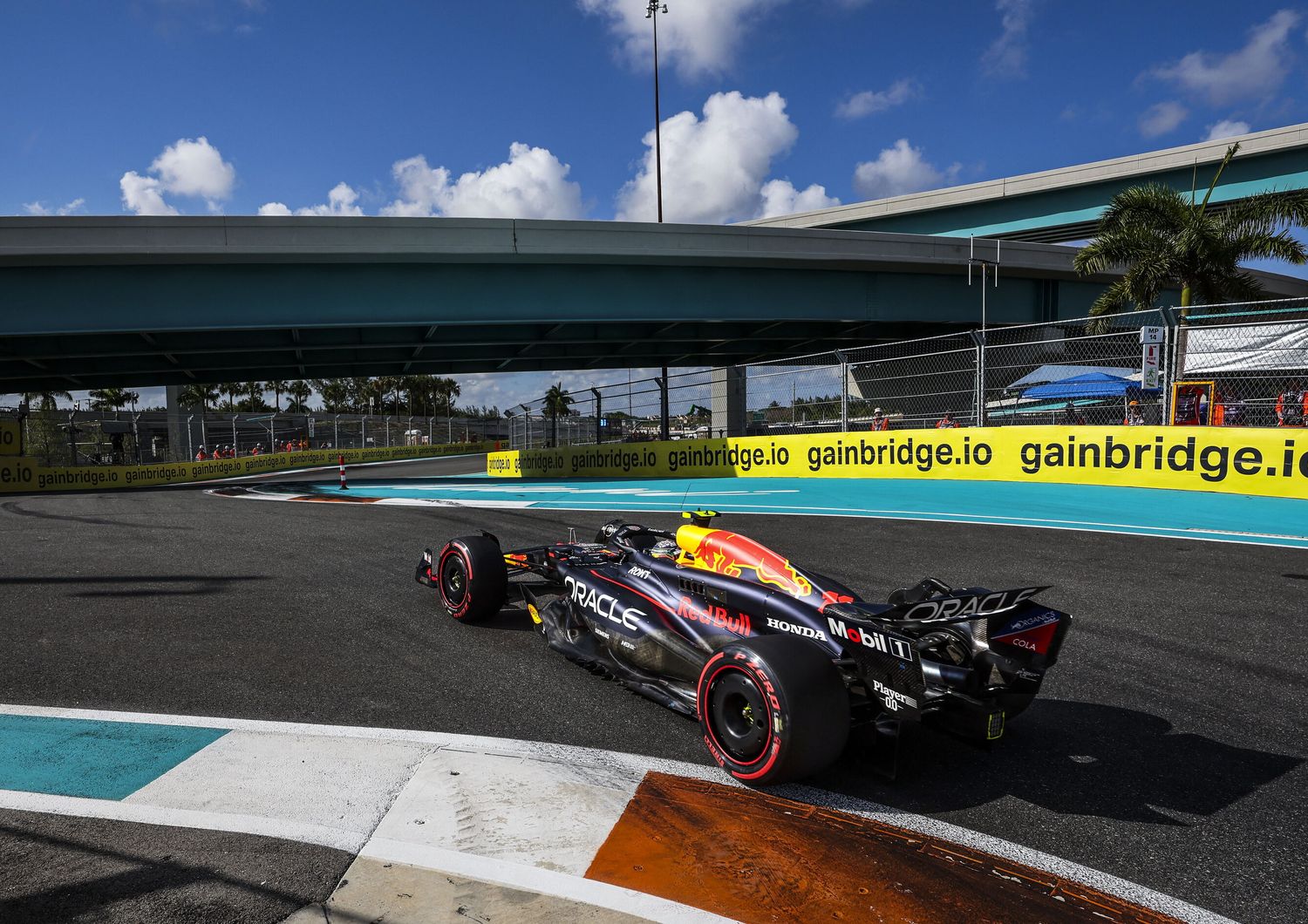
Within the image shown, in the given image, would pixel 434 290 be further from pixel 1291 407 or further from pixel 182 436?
pixel 182 436

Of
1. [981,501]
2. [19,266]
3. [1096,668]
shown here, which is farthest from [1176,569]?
[19,266]

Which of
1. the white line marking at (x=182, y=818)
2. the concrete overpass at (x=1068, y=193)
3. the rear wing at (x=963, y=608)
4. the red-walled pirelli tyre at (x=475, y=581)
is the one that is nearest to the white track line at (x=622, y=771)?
the white line marking at (x=182, y=818)

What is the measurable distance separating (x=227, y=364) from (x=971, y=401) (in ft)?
67.3

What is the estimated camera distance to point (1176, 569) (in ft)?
20.8

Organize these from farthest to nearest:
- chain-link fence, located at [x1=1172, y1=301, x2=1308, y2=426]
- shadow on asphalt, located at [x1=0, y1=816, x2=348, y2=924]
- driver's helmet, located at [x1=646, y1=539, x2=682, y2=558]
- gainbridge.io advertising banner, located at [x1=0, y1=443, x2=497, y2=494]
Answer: gainbridge.io advertising banner, located at [x1=0, y1=443, x2=497, y2=494]
chain-link fence, located at [x1=1172, y1=301, x2=1308, y2=426]
driver's helmet, located at [x1=646, y1=539, x2=682, y2=558]
shadow on asphalt, located at [x1=0, y1=816, x2=348, y2=924]

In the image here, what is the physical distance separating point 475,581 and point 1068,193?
35580mm

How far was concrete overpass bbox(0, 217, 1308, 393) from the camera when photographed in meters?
15.1

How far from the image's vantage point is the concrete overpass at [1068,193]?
28375 mm

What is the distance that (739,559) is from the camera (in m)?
4.01

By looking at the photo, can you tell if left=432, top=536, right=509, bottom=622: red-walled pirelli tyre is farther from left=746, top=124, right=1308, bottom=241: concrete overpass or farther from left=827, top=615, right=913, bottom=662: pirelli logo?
left=746, top=124, right=1308, bottom=241: concrete overpass

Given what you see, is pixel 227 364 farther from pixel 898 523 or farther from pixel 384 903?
pixel 384 903

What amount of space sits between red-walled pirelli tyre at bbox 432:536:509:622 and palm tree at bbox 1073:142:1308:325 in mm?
20208

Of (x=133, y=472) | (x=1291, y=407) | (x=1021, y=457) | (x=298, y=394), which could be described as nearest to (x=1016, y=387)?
(x=1021, y=457)

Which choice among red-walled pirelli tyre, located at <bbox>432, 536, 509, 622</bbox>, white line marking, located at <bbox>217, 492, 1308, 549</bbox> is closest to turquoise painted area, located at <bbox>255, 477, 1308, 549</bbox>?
white line marking, located at <bbox>217, 492, 1308, 549</bbox>
